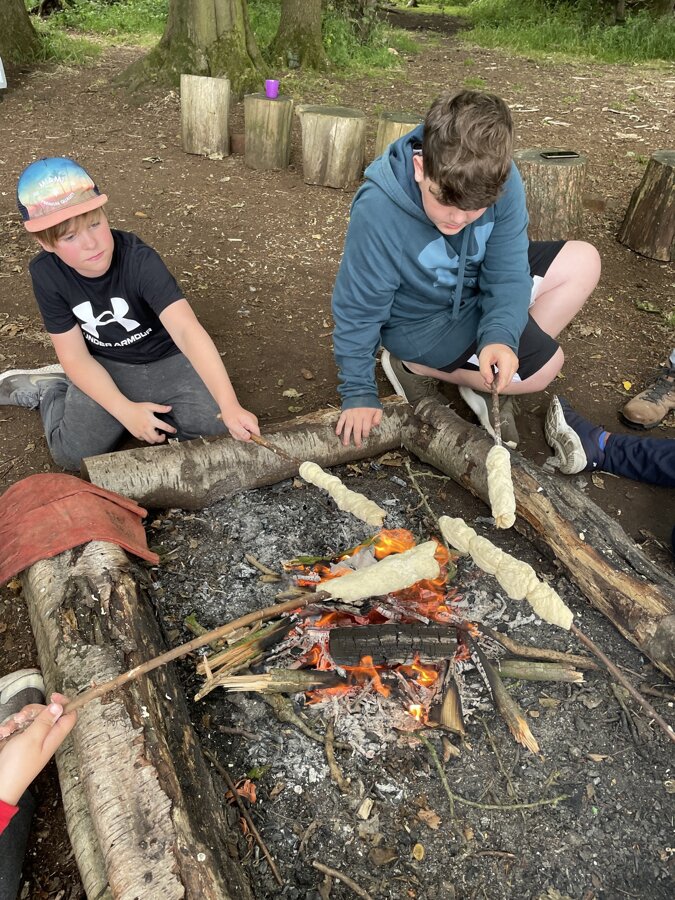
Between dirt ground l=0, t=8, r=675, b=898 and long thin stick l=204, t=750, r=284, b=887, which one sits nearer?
long thin stick l=204, t=750, r=284, b=887

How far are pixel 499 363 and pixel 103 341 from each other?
174 centimetres

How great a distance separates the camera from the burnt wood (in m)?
2.09

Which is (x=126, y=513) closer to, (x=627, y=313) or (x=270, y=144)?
(x=627, y=313)

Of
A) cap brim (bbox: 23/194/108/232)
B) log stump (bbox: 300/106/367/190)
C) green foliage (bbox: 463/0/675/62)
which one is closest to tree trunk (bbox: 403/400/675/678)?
cap brim (bbox: 23/194/108/232)

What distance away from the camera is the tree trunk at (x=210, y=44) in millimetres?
7703

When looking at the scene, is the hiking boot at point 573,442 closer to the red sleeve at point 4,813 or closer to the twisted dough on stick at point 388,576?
the twisted dough on stick at point 388,576

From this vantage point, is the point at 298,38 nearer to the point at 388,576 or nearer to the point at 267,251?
the point at 267,251

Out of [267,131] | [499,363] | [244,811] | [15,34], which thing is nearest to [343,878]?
[244,811]

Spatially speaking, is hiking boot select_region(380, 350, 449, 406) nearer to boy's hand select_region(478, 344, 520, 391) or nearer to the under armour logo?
boy's hand select_region(478, 344, 520, 391)

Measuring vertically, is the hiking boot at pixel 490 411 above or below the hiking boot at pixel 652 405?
above

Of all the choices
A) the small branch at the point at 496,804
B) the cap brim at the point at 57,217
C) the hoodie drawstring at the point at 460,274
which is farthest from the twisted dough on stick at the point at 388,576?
the cap brim at the point at 57,217

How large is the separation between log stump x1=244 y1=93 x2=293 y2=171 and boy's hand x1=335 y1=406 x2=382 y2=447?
171 inches

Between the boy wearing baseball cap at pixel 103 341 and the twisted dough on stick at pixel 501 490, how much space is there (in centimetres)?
95

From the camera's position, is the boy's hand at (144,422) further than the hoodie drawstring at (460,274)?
Yes
